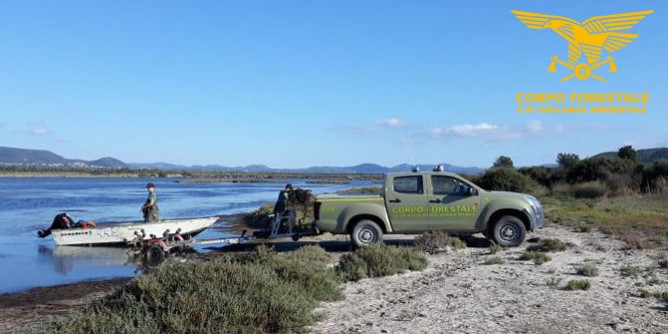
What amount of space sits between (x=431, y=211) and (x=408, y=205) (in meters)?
0.54

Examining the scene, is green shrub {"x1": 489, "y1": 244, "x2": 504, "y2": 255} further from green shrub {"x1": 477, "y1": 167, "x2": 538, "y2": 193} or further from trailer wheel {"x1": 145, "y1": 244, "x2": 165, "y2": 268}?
green shrub {"x1": 477, "y1": 167, "x2": 538, "y2": 193}

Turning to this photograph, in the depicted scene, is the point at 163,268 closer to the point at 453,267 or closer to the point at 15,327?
the point at 15,327

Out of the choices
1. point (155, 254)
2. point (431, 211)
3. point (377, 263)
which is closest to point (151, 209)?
point (155, 254)

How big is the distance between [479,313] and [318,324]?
2.05 metres

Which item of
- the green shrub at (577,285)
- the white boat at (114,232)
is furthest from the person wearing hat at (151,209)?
the green shrub at (577,285)

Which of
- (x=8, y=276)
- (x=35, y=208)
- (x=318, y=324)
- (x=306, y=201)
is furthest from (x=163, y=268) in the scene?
(x=35, y=208)

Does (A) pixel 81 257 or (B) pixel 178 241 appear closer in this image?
(B) pixel 178 241

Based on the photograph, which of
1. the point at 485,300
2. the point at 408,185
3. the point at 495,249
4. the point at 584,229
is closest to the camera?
the point at 485,300

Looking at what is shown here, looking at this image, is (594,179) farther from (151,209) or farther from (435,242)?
(151,209)

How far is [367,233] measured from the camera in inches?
529

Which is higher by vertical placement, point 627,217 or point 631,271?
point 627,217

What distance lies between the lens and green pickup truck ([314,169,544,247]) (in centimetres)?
1336

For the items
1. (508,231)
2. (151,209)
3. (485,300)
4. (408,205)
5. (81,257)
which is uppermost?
(408,205)

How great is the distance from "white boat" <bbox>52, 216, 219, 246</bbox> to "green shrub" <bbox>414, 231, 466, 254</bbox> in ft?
24.7
